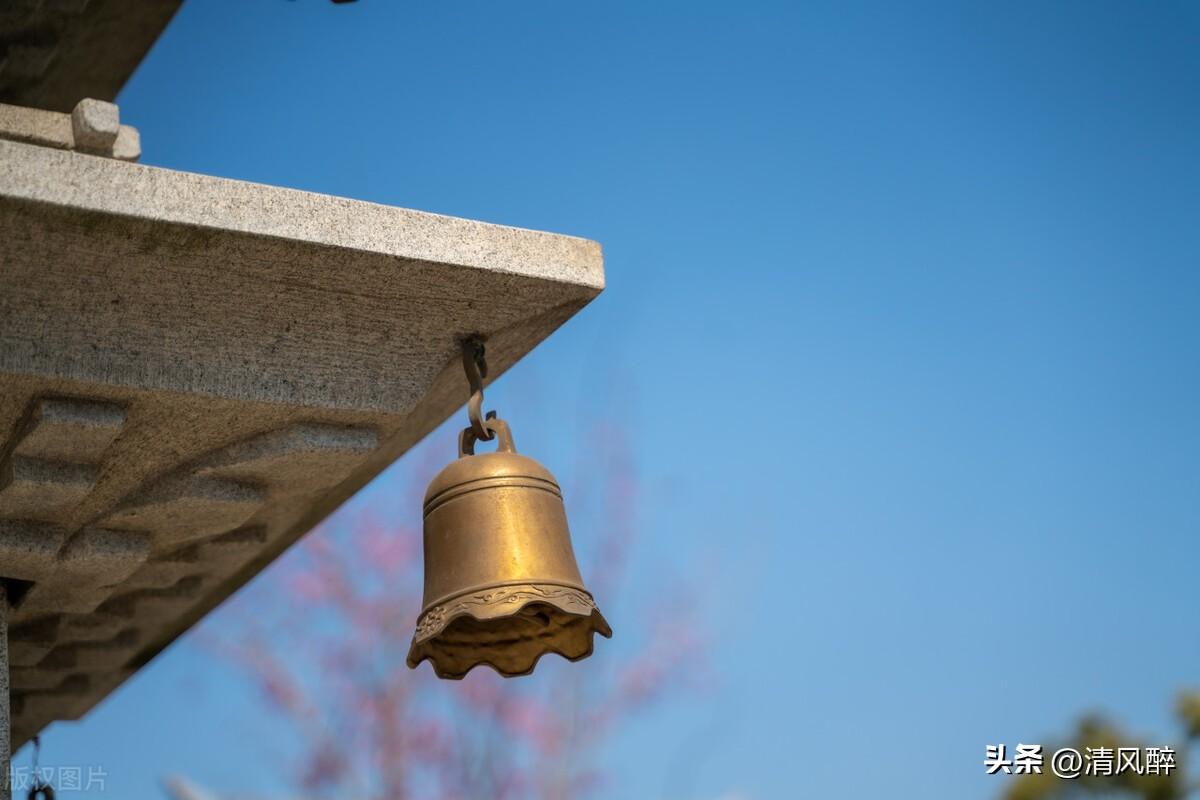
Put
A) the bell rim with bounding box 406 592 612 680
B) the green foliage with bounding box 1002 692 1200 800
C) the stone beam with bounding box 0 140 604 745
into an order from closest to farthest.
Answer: the stone beam with bounding box 0 140 604 745 < the bell rim with bounding box 406 592 612 680 < the green foliage with bounding box 1002 692 1200 800

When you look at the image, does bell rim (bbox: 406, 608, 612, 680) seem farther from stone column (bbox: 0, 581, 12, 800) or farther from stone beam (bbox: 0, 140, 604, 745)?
stone column (bbox: 0, 581, 12, 800)

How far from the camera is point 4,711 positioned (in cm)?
365

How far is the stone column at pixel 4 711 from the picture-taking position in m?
3.52

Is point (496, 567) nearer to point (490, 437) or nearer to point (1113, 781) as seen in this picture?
point (490, 437)

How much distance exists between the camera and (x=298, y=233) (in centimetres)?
326

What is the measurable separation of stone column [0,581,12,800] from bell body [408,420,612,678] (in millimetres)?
999

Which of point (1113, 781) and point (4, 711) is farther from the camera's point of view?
point (1113, 781)

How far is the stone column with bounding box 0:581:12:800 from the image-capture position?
352cm

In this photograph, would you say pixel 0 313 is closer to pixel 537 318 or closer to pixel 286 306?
pixel 286 306

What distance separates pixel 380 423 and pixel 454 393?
0.93 ft

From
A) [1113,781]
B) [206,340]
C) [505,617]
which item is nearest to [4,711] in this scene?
[206,340]


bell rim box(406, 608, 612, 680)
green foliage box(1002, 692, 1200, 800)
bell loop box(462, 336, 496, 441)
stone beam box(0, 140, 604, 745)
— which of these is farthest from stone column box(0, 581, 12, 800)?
green foliage box(1002, 692, 1200, 800)

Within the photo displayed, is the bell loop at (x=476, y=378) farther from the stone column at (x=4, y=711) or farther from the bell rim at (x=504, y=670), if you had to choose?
the stone column at (x=4, y=711)

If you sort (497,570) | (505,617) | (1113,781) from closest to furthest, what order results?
1. (497,570)
2. (505,617)
3. (1113,781)
